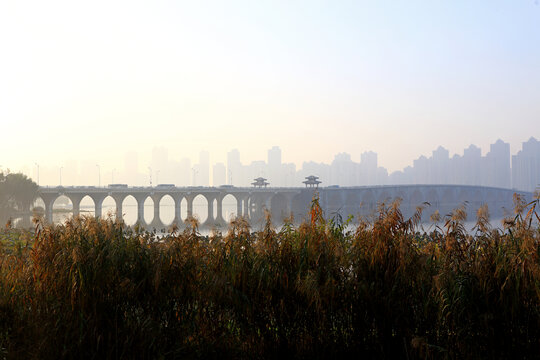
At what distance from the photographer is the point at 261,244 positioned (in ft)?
17.3

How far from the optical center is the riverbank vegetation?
4602 mm

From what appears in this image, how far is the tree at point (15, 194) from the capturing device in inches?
2190

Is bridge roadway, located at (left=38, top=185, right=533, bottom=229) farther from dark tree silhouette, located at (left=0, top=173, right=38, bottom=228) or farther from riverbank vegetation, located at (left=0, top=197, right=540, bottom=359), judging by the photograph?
riverbank vegetation, located at (left=0, top=197, right=540, bottom=359)

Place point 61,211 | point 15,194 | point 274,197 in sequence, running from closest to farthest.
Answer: point 15,194 → point 61,211 → point 274,197

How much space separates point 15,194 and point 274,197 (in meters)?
58.7

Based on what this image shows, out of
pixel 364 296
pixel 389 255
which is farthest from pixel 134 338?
pixel 389 255

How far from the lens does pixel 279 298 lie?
4930 mm

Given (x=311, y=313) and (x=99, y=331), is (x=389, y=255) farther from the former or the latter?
(x=99, y=331)

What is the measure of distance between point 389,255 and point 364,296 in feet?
1.94

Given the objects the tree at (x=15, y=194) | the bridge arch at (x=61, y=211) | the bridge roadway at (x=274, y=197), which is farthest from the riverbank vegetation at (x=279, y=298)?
the tree at (x=15, y=194)

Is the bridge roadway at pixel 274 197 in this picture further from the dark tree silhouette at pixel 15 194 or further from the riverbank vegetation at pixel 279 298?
the riverbank vegetation at pixel 279 298

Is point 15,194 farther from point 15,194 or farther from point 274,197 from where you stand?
point 274,197

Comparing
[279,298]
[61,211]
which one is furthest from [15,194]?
[279,298]

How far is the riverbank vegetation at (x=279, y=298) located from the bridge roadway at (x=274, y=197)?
152ft
